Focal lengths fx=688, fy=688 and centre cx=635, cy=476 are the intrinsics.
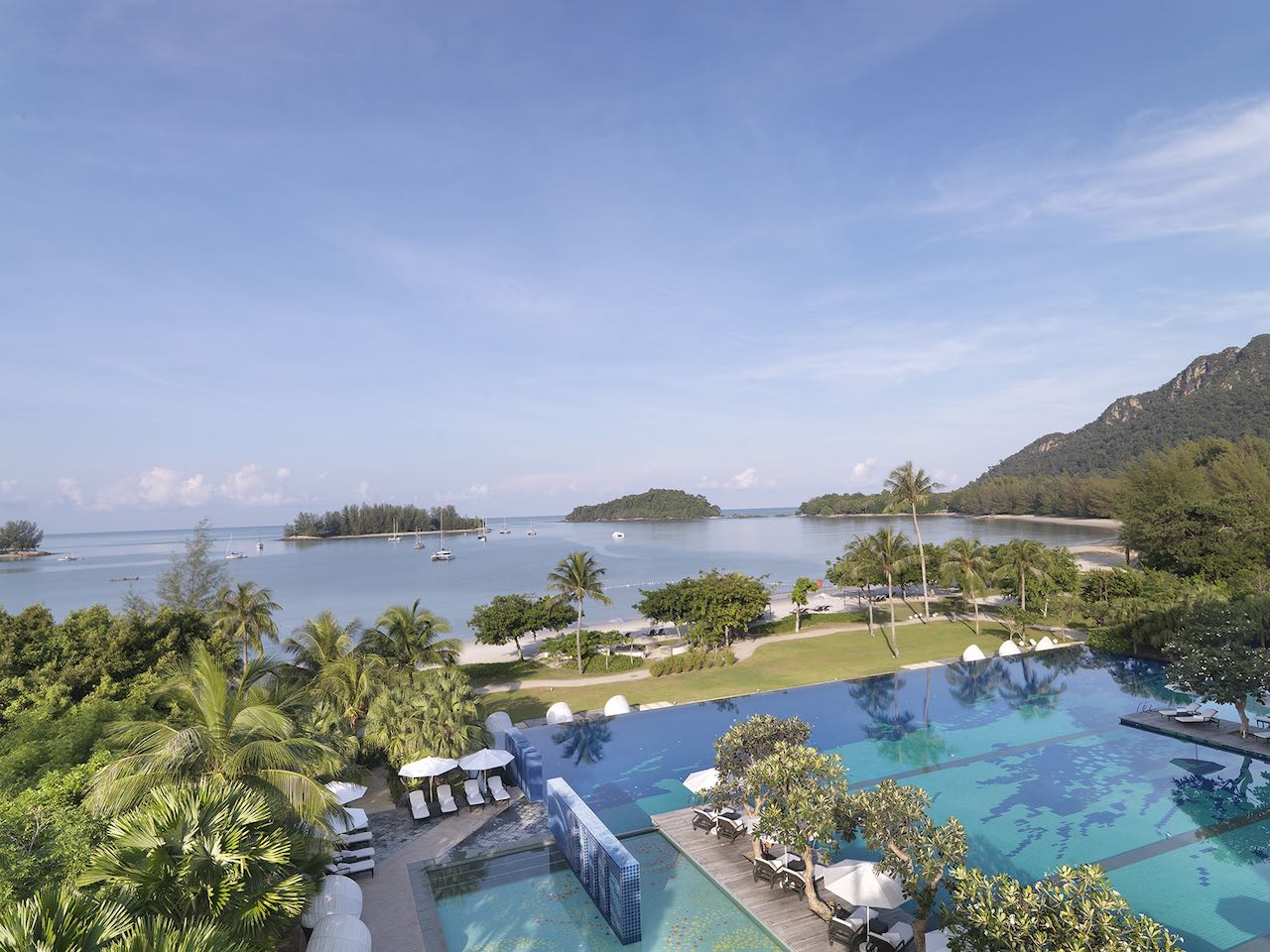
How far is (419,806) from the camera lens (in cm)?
1658

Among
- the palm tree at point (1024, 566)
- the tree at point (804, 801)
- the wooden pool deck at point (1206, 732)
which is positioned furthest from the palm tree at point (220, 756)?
the palm tree at point (1024, 566)

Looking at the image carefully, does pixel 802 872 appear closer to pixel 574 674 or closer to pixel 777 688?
pixel 777 688

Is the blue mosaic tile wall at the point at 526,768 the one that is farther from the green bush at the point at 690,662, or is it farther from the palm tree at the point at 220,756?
the green bush at the point at 690,662

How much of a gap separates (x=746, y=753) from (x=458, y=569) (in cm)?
8667

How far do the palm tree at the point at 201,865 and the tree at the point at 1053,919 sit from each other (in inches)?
300

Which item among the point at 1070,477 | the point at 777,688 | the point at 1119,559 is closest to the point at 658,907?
the point at 777,688

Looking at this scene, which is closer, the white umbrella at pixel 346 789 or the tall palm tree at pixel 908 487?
the white umbrella at pixel 346 789

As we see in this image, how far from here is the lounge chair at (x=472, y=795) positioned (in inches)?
668

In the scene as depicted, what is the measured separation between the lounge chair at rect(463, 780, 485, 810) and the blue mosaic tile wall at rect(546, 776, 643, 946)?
2736 mm

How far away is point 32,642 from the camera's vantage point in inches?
819

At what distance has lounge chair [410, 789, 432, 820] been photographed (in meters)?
16.4

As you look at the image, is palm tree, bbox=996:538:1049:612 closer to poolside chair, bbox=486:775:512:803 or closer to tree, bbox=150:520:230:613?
poolside chair, bbox=486:775:512:803

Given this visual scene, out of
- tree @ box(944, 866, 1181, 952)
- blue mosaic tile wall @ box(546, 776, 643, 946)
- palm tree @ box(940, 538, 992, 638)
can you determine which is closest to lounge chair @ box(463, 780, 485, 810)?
blue mosaic tile wall @ box(546, 776, 643, 946)

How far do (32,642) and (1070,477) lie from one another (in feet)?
516
